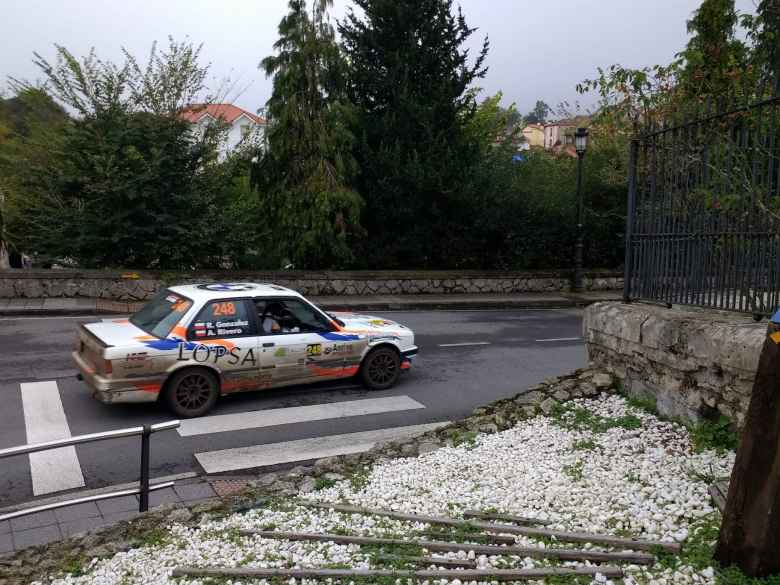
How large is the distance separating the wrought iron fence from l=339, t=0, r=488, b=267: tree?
44.2ft

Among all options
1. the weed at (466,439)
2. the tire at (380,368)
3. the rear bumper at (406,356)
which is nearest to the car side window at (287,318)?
the tire at (380,368)

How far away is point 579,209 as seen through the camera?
21.2 meters

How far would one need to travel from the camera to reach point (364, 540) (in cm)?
430

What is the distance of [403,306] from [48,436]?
478 inches

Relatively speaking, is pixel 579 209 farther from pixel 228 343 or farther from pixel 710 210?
pixel 710 210

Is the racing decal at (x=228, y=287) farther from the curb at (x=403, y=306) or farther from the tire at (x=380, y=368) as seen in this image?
the curb at (x=403, y=306)

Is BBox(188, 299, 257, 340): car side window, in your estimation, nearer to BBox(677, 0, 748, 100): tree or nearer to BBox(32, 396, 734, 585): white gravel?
BBox(32, 396, 734, 585): white gravel

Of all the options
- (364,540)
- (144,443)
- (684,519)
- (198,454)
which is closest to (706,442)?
(684,519)

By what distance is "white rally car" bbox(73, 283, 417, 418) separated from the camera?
8.11 metres

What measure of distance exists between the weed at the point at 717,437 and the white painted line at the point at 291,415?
425 cm

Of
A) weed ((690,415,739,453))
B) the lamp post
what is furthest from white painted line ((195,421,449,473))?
the lamp post

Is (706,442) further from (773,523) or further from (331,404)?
(331,404)

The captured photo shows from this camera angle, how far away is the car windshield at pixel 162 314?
8562 mm

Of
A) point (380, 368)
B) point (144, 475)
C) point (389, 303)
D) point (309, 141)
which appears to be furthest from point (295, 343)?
point (309, 141)
